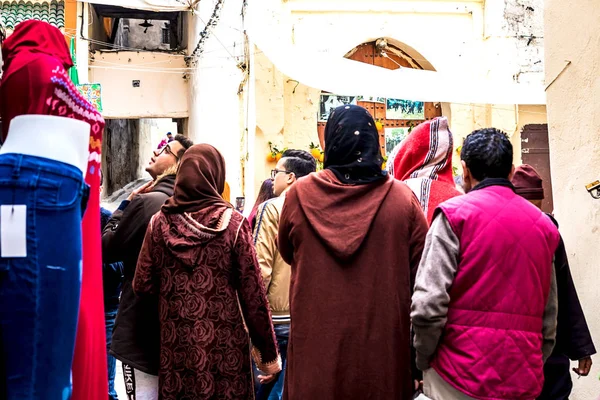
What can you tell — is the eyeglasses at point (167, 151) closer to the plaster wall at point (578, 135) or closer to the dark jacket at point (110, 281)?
the dark jacket at point (110, 281)

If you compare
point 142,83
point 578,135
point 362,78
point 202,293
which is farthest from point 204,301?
point 142,83

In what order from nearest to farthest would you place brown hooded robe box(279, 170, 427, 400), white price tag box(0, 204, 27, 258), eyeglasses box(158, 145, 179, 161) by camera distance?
white price tag box(0, 204, 27, 258), brown hooded robe box(279, 170, 427, 400), eyeglasses box(158, 145, 179, 161)

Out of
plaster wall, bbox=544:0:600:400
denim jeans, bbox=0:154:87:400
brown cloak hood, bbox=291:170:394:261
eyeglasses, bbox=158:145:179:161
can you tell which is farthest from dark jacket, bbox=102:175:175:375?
plaster wall, bbox=544:0:600:400

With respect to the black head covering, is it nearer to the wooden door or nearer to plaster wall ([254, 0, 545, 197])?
plaster wall ([254, 0, 545, 197])

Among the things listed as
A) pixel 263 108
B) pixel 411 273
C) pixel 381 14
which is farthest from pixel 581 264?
pixel 381 14

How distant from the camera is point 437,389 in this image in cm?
268

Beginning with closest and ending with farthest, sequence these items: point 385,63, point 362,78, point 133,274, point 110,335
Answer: point 133,274
point 110,335
point 362,78
point 385,63

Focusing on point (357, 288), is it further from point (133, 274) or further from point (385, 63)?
point (385, 63)

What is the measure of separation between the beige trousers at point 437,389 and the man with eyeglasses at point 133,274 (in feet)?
4.46

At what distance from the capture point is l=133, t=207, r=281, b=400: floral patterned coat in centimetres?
316

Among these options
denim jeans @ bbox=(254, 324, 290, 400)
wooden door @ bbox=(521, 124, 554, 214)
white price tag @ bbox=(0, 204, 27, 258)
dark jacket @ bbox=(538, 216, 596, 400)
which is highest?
wooden door @ bbox=(521, 124, 554, 214)

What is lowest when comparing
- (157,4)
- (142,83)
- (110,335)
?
(110,335)

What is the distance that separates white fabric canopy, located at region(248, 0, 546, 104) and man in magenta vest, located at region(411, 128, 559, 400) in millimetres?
6804

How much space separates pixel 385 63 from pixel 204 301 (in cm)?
965
